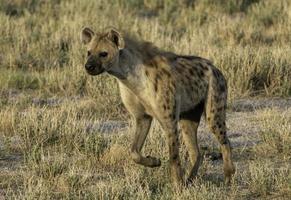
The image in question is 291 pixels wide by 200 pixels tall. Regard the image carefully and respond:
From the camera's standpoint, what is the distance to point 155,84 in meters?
6.95

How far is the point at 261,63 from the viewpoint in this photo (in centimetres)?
1192

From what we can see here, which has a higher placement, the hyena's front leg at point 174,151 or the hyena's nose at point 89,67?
the hyena's nose at point 89,67

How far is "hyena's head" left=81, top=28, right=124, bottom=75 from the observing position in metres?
6.72

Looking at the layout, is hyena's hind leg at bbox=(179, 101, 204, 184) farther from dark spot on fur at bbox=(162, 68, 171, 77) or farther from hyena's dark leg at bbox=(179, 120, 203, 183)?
dark spot on fur at bbox=(162, 68, 171, 77)

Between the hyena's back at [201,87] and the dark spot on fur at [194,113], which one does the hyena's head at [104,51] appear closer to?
the hyena's back at [201,87]

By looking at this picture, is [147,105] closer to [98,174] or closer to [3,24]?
[98,174]

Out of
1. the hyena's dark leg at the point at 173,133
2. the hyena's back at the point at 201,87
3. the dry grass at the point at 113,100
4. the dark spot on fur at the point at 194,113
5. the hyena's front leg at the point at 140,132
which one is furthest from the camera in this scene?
the dark spot on fur at the point at 194,113

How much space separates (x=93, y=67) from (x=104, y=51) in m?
0.21

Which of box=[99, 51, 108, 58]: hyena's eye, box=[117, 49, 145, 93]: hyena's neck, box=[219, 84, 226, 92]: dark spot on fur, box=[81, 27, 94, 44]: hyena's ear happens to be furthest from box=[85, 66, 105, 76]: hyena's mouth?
box=[219, 84, 226, 92]: dark spot on fur

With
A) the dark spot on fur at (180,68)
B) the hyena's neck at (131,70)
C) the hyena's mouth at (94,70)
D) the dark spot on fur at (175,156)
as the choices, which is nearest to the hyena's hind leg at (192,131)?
the dark spot on fur at (180,68)

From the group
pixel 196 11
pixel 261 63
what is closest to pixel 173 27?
pixel 196 11

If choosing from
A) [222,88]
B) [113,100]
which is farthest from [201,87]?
[113,100]

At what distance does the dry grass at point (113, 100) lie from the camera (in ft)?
23.0

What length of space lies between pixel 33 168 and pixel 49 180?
329 mm
